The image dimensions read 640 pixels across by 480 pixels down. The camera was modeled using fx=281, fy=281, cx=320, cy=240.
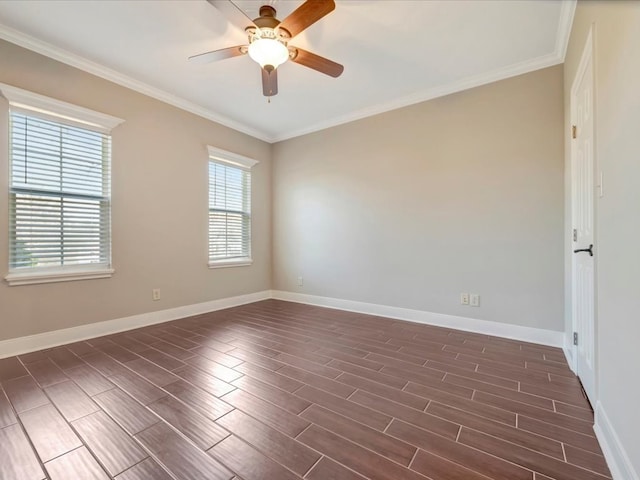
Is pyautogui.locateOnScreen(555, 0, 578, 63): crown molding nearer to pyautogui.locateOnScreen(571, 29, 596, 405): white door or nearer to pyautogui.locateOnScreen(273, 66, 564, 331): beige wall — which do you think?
pyautogui.locateOnScreen(273, 66, 564, 331): beige wall

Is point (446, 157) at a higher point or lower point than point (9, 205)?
higher

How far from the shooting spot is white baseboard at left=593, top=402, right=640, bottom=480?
42.3 inches

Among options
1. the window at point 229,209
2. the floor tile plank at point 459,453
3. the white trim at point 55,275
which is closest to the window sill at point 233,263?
the window at point 229,209

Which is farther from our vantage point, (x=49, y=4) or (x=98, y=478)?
(x=49, y=4)

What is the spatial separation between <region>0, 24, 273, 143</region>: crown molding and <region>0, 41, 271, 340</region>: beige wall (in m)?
0.06

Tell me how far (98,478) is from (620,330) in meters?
2.28

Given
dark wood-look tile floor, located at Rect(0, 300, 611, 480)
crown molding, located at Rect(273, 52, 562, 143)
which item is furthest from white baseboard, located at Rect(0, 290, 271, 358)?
crown molding, located at Rect(273, 52, 562, 143)

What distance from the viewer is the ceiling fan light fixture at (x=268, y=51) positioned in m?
2.00

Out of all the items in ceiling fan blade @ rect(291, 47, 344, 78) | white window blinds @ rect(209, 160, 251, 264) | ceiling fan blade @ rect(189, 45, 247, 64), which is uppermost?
ceiling fan blade @ rect(189, 45, 247, 64)

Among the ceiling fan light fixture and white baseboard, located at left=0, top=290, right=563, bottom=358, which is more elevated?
the ceiling fan light fixture

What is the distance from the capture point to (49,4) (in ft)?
6.94

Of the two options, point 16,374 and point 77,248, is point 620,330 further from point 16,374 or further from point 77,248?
point 77,248

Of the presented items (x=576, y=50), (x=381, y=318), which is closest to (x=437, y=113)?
(x=576, y=50)

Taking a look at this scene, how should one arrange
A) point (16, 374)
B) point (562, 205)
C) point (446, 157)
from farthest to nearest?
1. point (446, 157)
2. point (562, 205)
3. point (16, 374)
